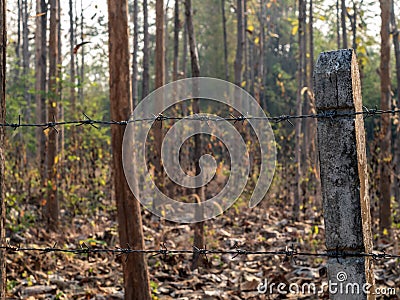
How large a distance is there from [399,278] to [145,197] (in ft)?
24.4

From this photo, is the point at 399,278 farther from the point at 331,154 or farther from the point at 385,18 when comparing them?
the point at 385,18

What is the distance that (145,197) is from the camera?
12.6m

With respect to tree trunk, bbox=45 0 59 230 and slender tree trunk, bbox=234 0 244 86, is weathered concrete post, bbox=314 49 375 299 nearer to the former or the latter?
tree trunk, bbox=45 0 59 230

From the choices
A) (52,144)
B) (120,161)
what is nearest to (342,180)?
(120,161)

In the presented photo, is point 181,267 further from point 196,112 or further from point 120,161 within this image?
point 120,161

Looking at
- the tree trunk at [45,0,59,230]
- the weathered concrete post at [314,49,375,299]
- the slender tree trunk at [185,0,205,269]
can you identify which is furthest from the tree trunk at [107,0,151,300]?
the tree trunk at [45,0,59,230]

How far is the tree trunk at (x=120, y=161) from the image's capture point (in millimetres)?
5441

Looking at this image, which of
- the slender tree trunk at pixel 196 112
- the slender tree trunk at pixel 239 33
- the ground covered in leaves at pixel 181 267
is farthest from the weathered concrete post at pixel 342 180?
the slender tree trunk at pixel 239 33

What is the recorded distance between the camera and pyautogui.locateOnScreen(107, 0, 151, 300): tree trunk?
5441 millimetres

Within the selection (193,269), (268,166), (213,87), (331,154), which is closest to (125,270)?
(193,269)

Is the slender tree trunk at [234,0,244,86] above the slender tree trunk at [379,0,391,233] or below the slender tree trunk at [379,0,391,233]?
above

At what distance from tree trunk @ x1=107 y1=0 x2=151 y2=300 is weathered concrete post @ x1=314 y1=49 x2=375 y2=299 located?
3016mm

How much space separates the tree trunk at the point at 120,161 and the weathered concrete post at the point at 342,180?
119 inches

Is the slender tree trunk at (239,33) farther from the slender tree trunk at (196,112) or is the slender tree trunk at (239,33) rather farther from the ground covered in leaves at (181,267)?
the slender tree trunk at (196,112)
